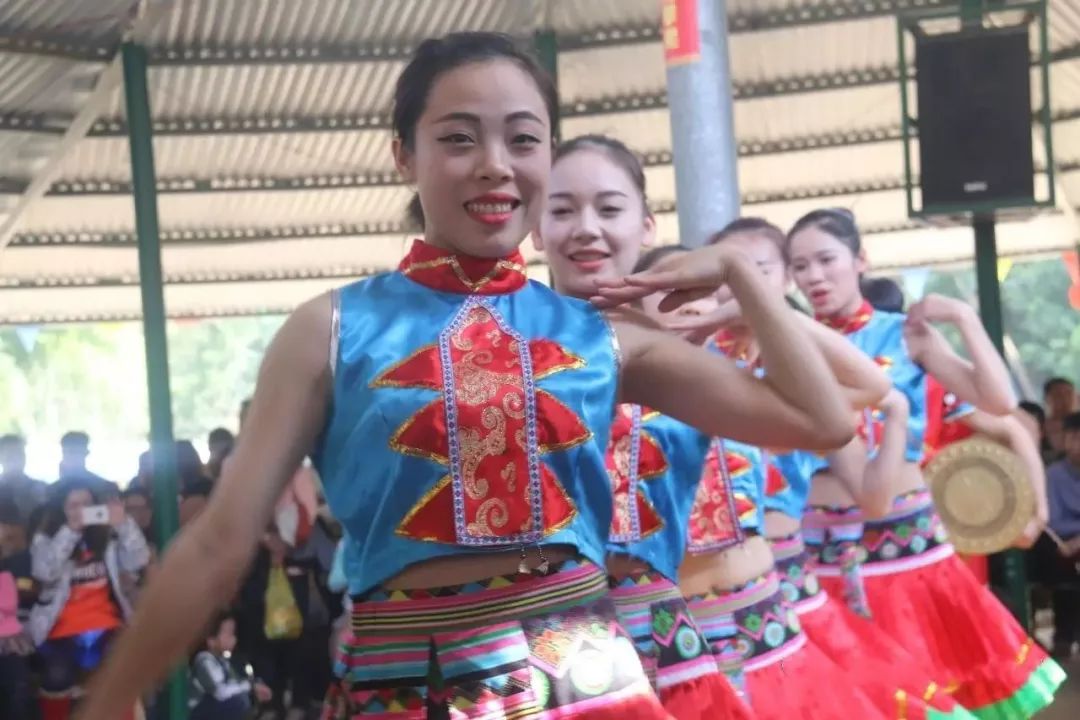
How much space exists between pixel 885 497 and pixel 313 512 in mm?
2973

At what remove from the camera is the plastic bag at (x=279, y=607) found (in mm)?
6930

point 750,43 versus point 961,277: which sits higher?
point 750,43

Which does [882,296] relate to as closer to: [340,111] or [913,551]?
[913,551]

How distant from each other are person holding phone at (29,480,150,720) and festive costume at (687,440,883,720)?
3.65 meters

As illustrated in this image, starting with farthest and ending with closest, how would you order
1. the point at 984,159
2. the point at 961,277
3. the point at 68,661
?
the point at 961,277
the point at 984,159
the point at 68,661

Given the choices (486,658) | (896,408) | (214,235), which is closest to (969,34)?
(896,408)

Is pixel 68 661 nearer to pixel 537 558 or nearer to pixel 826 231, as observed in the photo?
pixel 826 231

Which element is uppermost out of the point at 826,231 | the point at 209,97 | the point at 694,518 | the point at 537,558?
the point at 209,97

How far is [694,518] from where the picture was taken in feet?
11.1

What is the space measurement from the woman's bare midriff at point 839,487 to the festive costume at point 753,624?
4.39 feet

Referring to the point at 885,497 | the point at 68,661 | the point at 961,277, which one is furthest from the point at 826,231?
the point at 961,277

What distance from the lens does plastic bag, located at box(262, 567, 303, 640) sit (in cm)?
693

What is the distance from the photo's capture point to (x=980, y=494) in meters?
6.12

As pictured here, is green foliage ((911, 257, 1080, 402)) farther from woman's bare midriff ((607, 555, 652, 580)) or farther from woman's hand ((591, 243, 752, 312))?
woman's hand ((591, 243, 752, 312))
